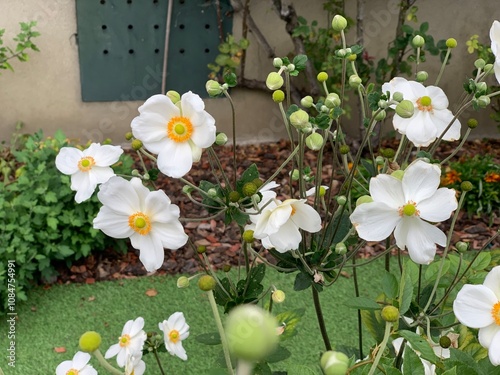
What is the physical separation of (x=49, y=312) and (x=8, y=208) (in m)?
0.55

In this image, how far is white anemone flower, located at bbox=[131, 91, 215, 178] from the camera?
826 millimetres

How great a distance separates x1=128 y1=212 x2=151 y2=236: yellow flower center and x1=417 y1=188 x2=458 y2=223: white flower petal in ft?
1.19

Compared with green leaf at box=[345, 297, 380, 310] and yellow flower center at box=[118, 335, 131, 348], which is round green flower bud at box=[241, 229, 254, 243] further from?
yellow flower center at box=[118, 335, 131, 348]

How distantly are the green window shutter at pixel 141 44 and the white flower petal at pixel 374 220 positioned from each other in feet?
12.0

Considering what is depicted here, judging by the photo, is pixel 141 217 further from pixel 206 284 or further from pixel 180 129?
pixel 206 284

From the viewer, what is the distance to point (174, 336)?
1420 millimetres

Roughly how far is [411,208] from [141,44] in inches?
147

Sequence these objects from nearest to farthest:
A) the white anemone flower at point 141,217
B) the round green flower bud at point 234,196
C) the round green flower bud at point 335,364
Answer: the round green flower bud at point 335,364, the white anemone flower at point 141,217, the round green flower bud at point 234,196

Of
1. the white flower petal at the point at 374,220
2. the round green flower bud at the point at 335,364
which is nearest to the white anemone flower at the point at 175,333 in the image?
the white flower petal at the point at 374,220

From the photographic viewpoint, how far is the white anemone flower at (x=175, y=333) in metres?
1.41

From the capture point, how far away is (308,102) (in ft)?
3.16

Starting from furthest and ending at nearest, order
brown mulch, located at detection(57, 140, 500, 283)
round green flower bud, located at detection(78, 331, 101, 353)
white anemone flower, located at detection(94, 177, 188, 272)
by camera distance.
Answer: brown mulch, located at detection(57, 140, 500, 283), white anemone flower, located at detection(94, 177, 188, 272), round green flower bud, located at detection(78, 331, 101, 353)

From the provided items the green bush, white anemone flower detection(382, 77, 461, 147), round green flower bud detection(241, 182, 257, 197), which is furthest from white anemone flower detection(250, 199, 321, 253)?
the green bush

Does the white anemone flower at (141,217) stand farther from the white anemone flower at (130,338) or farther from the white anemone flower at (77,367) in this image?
the white anemone flower at (130,338)
